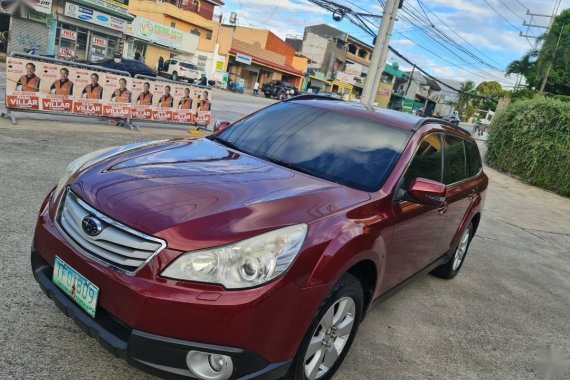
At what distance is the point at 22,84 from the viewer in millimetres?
8453

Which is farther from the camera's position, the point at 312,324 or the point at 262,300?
the point at 312,324

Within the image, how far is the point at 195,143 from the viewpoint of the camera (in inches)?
145

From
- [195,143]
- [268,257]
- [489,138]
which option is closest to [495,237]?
[195,143]

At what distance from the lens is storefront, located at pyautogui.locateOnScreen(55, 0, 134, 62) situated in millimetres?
28656

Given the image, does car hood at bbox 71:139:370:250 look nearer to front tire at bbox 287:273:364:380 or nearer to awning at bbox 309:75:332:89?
front tire at bbox 287:273:364:380

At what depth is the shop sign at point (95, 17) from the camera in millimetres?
28578

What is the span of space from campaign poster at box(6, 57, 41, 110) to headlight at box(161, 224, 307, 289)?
25.2 feet

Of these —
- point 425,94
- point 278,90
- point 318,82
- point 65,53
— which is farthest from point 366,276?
point 425,94

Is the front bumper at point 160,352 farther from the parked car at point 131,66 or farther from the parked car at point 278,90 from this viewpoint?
the parked car at point 278,90

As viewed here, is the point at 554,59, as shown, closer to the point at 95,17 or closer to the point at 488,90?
the point at 95,17

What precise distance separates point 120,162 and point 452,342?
2.88 meters

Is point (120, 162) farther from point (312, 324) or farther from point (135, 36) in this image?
point (135, 36)

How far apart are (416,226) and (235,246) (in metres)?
1.72

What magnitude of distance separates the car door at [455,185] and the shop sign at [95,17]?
29628 mm
